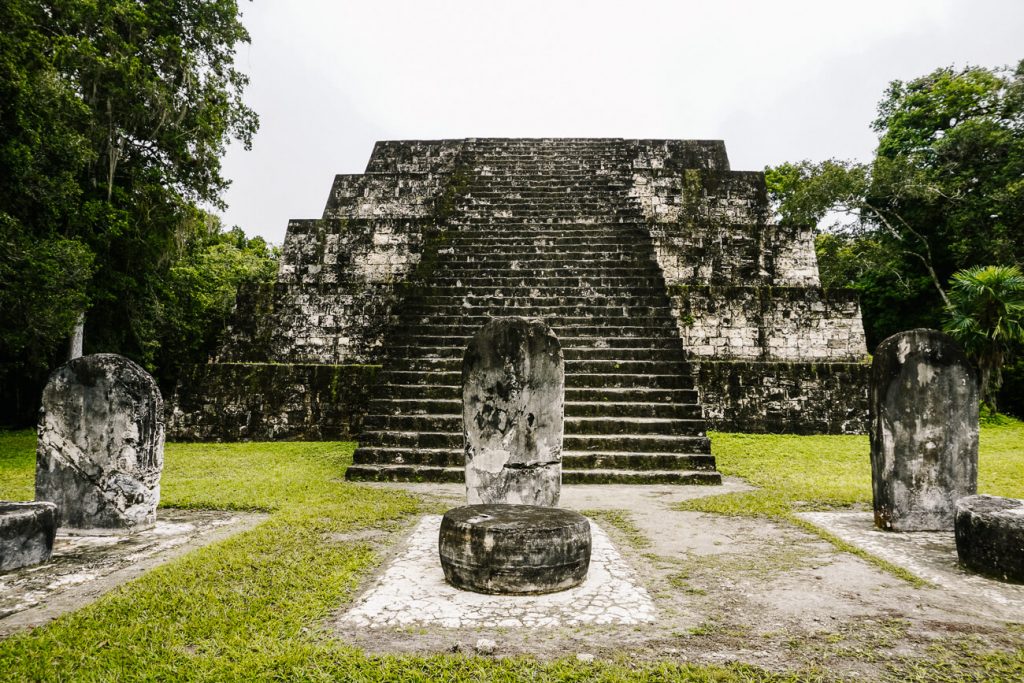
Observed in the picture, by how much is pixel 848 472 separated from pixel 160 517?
699cm

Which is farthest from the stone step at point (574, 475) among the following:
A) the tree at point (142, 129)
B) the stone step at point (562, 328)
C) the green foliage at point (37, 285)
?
the tree at point (142, 129)

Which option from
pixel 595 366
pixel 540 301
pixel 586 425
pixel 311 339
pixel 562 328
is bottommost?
pixel 586 425

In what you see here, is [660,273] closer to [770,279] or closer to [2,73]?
[770,279]

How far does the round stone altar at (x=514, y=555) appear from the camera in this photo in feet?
10.7

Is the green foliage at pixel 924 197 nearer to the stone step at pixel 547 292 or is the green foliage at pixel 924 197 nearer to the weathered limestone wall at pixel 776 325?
the weathered limestone wall at pixel 776 325

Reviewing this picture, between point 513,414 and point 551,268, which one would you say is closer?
point 513,414

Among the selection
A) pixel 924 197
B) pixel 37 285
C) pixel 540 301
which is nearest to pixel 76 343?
pixel 37 285

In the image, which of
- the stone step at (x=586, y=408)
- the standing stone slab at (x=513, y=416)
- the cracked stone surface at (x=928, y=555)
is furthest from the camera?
the stone step at (x=586, y=408)

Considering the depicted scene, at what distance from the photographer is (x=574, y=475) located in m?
6.54

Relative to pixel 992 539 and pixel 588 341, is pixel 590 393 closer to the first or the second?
pixel 588 341

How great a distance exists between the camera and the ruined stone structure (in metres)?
7.26

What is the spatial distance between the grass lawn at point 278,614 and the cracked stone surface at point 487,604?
0.21 meters

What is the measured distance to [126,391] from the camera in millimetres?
4648

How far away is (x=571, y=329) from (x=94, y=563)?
6207 mm
